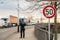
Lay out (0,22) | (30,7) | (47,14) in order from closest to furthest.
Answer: (47,14) < (30,7) < (0,22)

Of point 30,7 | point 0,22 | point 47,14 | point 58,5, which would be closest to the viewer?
point 47,14

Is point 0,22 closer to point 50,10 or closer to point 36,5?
point 36,5

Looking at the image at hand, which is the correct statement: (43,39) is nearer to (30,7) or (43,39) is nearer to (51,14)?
(30,7)

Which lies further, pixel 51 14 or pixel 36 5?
pixel 36 5

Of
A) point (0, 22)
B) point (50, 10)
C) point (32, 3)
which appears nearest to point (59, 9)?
point (32, 3)

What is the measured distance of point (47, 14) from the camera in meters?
13.2

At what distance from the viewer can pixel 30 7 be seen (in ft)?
61.7

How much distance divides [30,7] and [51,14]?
5706 millimetres

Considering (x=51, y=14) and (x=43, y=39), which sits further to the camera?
(x=43, y=39)

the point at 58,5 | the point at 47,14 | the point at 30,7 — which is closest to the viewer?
the point at 47,14

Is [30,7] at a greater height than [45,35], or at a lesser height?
greater

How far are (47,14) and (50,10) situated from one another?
0.30m

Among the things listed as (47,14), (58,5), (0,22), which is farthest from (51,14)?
(0,22)

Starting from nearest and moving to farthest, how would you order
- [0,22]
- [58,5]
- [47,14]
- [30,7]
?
[47,14]
[58,5]
[30,7]
[0,22]
